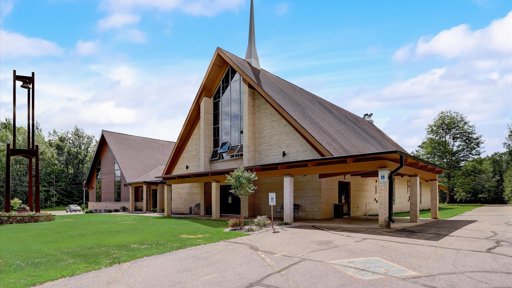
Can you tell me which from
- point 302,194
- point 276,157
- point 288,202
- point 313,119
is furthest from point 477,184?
point 288,202

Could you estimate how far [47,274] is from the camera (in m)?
8.17

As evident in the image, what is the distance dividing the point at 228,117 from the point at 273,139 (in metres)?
4.98

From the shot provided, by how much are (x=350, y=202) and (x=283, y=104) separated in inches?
305

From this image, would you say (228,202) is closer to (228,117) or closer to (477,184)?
(228,117)

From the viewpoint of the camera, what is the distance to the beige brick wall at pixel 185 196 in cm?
2804

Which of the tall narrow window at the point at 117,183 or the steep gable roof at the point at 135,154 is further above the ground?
the steep gable roof at the point at 135,154

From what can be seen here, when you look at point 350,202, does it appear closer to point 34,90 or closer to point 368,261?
point 368,261

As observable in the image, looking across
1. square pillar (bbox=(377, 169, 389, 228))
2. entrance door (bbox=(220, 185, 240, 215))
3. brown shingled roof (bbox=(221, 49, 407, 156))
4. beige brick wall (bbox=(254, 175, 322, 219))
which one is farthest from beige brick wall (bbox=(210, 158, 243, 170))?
square pillar (bbox=(377, 169, 389, 228))

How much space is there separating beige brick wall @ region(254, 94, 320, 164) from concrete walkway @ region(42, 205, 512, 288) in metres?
9.09

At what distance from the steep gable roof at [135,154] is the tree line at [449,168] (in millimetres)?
19043

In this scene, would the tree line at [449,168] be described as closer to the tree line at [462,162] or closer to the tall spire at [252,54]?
the tree line at [462,162]

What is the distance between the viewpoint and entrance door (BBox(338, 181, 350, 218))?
22094 mm

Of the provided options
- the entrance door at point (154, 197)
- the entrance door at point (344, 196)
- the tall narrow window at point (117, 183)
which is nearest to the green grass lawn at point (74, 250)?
the entrance door at point (344, 196)

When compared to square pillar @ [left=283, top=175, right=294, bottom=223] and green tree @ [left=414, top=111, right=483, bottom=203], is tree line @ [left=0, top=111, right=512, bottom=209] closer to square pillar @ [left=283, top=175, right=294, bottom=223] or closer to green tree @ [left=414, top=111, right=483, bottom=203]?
green tree @ [left=414, top=111, right=483, bottom=203]
